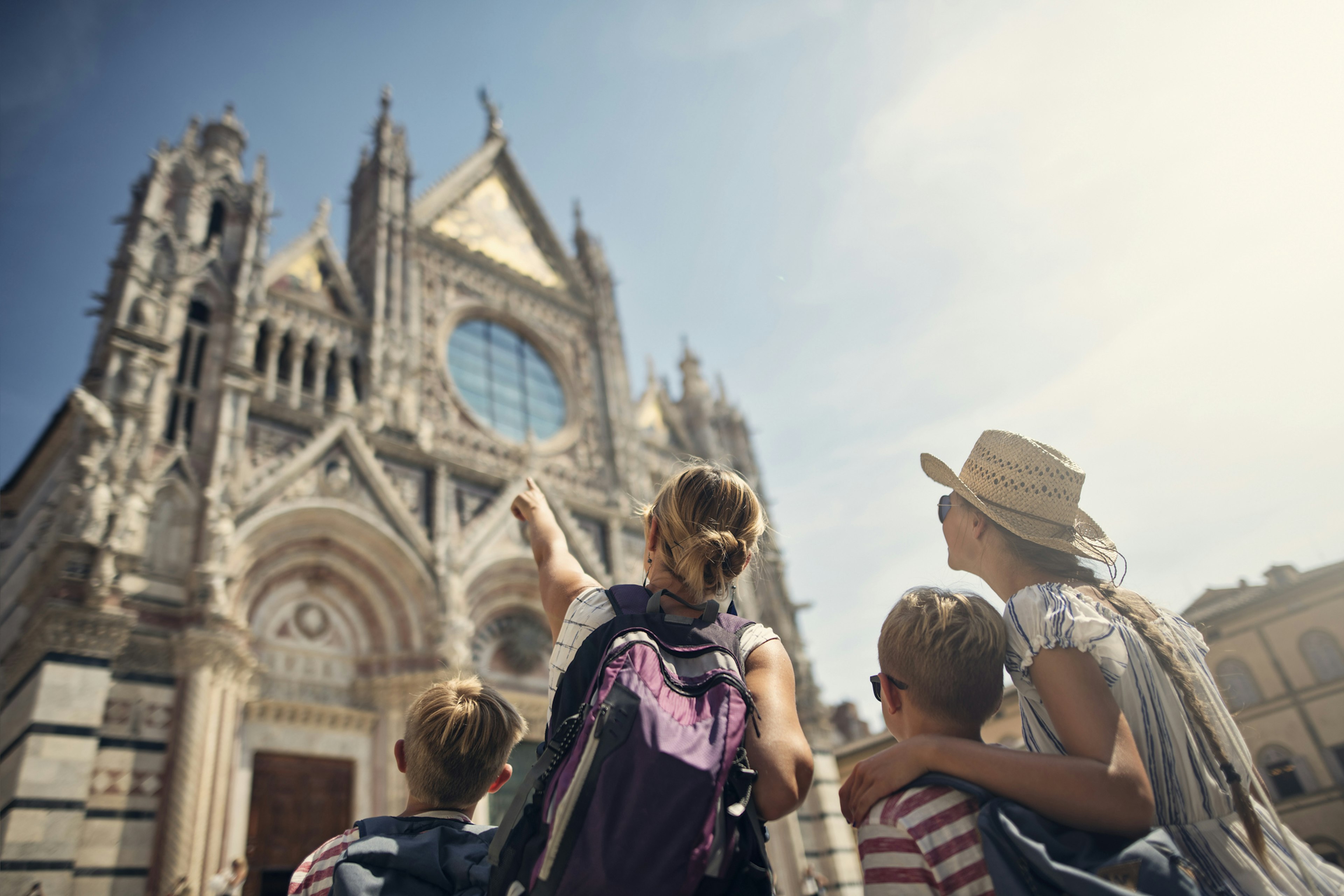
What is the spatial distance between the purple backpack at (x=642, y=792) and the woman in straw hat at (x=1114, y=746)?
0.39m

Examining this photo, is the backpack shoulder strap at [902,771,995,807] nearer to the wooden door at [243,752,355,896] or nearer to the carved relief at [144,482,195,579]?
the wooden door at [243,752,355,896]

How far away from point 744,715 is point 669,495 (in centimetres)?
59

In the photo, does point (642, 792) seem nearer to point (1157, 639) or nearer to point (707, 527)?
point (707, 527)

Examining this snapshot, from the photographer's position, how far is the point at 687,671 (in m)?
1.72

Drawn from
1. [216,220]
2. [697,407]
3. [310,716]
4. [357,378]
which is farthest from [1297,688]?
[216,220]

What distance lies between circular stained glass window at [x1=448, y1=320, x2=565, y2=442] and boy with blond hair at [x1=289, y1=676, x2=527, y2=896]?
12600mm

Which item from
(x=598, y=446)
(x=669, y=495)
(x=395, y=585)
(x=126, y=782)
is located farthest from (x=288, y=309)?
(x=669, y=495)

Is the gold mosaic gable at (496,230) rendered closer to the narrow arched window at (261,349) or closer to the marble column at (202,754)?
the narrow arched window at (261,349)

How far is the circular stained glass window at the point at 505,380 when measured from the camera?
48.3 feet

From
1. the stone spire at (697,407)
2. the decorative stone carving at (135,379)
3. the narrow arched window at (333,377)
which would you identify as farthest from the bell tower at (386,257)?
the stone spire at (697,407)

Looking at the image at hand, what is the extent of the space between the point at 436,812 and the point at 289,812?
8361 mm

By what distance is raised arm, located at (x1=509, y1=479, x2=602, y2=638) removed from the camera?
82.7 inches

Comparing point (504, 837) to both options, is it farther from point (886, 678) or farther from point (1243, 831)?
point (1243, 831)

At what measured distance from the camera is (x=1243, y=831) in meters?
1.76
